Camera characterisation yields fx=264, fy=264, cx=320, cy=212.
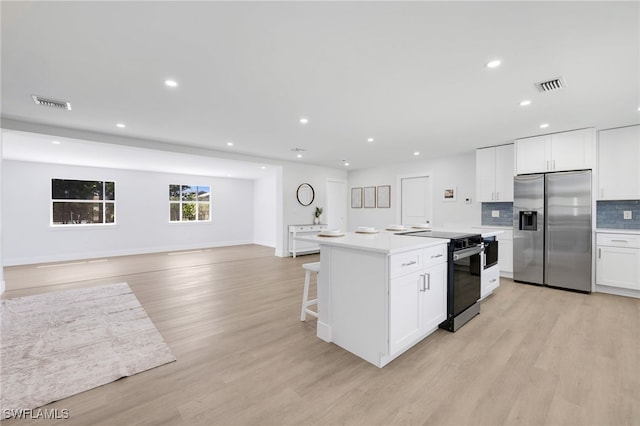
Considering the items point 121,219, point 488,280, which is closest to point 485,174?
point 488,280

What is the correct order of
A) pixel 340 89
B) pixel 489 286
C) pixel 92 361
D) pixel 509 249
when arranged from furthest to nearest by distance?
1. pixel 509 249
2. pixel 489 286
3. pixel 340 89
4. pixel 92 361

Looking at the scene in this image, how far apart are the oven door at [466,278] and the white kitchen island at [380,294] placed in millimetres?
132

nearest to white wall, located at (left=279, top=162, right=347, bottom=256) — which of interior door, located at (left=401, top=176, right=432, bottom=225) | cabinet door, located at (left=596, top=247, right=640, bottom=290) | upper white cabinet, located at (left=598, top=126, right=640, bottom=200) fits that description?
interior door, located at (left=401, top=176, right=432, bottom=225)

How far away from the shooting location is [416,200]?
679 cm

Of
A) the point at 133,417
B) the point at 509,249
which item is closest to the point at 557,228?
the point at 509,249

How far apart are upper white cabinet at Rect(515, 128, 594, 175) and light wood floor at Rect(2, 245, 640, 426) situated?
207cm

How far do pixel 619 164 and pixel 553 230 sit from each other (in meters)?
1.32

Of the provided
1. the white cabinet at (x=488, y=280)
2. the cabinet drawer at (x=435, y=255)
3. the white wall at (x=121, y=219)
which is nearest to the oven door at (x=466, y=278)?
the cabinet drawer at (x=435, y=255)

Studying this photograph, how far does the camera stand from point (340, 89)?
108 inches

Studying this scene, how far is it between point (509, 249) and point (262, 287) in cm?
434

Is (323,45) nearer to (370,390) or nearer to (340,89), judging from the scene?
(340,89)

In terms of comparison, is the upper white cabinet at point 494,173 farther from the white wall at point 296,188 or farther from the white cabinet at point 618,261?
the white wall at point 296,188

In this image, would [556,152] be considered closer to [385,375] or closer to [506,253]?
[506,253]

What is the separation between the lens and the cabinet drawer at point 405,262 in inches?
80.9
